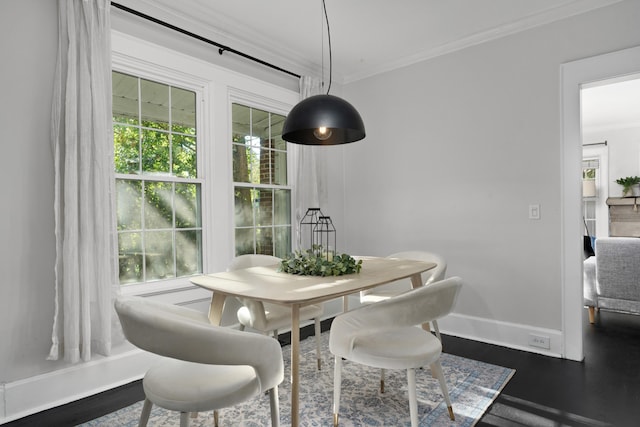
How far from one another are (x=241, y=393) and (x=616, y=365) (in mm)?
2870

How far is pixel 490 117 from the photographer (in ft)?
11.1

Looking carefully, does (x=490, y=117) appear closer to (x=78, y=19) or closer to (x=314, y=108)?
(x=314, y=108)

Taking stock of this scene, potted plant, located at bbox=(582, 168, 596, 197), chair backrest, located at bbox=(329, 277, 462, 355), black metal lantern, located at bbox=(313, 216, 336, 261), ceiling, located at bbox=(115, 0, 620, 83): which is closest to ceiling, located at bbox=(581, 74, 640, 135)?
potted plant, located at bbox=(582, 168, 596, 197)

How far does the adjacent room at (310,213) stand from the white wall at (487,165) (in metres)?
0.02

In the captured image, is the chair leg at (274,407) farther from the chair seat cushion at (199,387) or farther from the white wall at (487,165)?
the white wall at (487,165)

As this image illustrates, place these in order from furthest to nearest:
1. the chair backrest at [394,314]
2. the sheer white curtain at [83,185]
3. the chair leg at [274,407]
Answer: the sheer white curtain at [83,185]
the chair backrest at [394,314]
the chair leg at [274,407]

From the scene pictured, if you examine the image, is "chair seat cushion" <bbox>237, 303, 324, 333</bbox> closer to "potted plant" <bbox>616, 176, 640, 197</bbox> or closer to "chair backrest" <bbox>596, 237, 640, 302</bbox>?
"chair backrest" <bbox>596, 237, 640, 302</bbox>

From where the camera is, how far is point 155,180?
284 cm

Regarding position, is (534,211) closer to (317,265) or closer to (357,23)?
(317,265)

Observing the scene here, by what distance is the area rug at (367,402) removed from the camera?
210 centimetres

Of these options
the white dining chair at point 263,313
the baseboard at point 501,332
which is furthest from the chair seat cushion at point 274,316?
the baseboard at point 501,332

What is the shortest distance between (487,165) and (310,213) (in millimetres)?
1748

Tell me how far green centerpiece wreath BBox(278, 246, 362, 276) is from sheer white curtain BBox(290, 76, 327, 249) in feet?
4.44

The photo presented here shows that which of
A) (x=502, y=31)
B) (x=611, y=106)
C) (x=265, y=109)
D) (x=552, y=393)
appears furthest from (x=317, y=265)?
(x=611, y=106)
